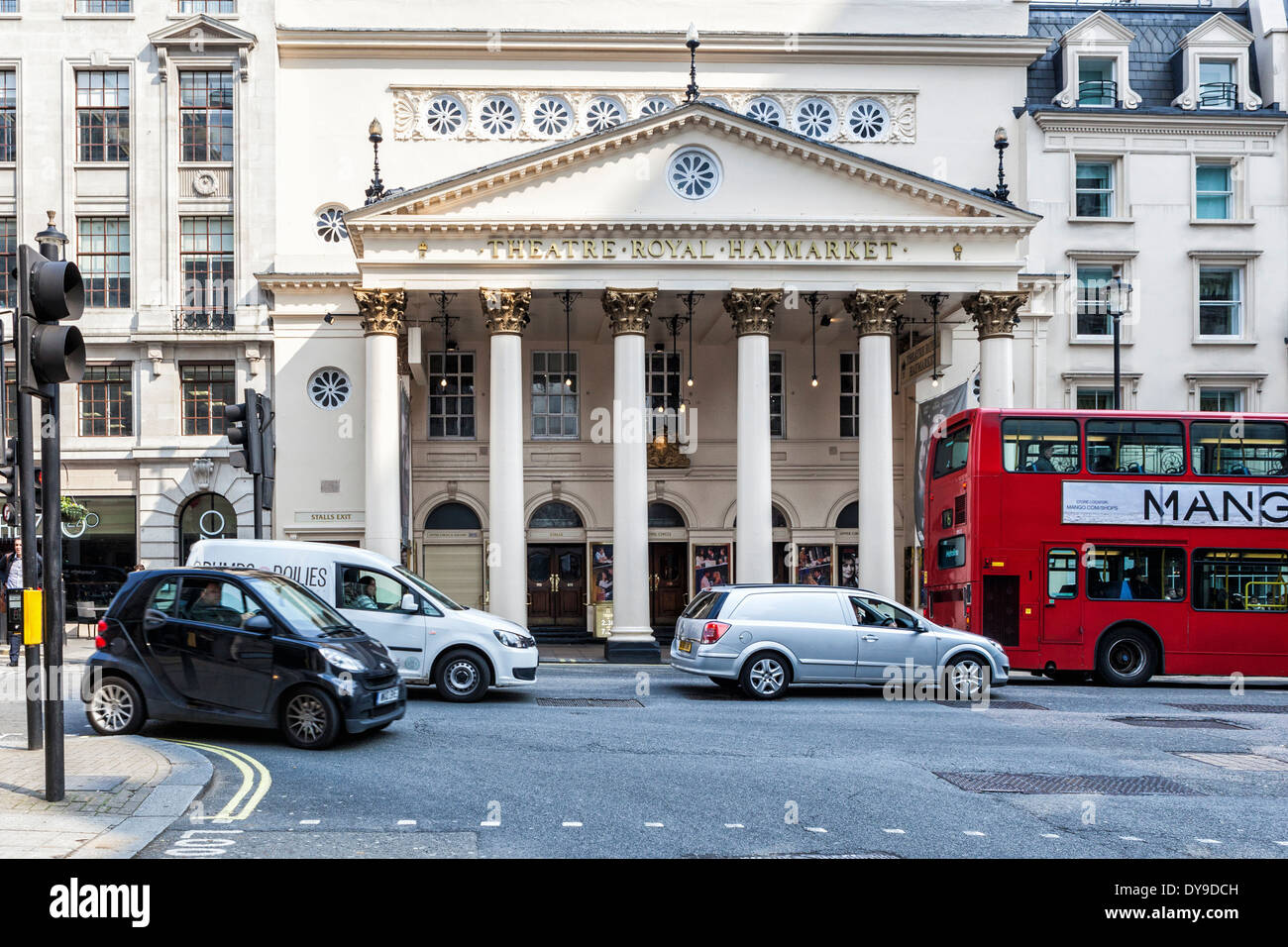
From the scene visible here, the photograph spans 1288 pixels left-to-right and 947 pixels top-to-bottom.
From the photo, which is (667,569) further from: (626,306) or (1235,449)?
(1235,449)

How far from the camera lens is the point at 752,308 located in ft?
87.9

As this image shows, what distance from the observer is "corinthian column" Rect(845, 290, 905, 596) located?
26.6m

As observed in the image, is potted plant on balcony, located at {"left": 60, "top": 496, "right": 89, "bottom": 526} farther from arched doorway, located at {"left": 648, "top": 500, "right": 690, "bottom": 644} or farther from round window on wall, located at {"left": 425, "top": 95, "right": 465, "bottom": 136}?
arched doorway, located at {"left": 648, "top": 500, "right": 690, "bottom": 644}

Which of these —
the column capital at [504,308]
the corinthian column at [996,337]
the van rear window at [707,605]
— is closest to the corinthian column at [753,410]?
the column capital at [504,308]

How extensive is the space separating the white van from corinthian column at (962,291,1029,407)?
1570 cm

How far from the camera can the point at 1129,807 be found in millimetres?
9531

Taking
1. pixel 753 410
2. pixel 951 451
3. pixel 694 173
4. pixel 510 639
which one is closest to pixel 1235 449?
pixel 951 451

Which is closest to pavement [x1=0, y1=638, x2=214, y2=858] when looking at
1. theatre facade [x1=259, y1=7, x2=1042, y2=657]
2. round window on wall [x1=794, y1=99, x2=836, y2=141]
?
theatre facade [x1=259, y1=7, x2=1042, y2=657]

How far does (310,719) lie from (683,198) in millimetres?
18217

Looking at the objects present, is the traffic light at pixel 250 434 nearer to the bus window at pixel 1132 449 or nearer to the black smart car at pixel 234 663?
the black smart car at pixel 234 663

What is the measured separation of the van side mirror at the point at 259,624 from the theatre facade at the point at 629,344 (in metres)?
14.3

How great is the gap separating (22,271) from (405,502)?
2159 cm

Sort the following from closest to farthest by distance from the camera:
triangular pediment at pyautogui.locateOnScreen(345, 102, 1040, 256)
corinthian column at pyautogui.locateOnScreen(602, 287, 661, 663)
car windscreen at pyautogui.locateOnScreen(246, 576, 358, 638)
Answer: car windscreen at pyautogui.locateOnScreen(246, 576, 358, 638) → corinthian column at pyautogui.locateOnScreen(602, 287, 661, 663) → triangular pediment at pyautogui.locateOnScreen(345, 102, 1040, 256)
